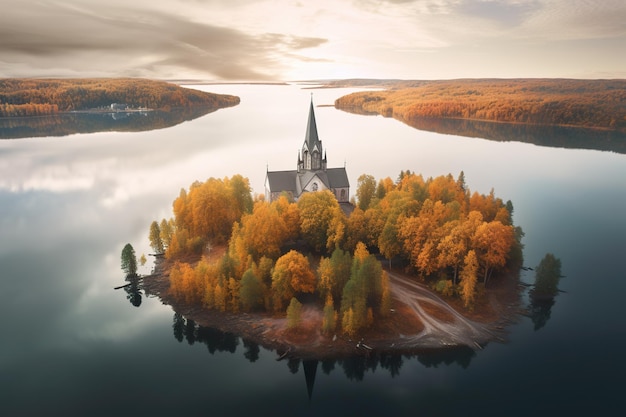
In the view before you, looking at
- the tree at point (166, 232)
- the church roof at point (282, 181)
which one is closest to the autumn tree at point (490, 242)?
the church roof at point (282, 181)

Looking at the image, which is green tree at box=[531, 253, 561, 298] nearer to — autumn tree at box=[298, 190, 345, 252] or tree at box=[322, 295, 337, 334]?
autumn tree at box=[298, 190, 345, 252]

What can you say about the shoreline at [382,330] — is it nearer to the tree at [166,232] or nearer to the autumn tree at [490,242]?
the autumn tree at [490,242]

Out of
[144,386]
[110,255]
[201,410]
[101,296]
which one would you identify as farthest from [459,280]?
[110,255]

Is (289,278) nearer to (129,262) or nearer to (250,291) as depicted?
(250,291)

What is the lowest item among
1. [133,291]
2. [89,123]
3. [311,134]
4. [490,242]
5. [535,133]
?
[133,291]

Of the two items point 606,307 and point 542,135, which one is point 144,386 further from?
A: point 542,135

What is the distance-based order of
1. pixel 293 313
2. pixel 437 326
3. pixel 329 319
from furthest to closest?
pixel 437 326
pixel 293 313
pixel 329 319

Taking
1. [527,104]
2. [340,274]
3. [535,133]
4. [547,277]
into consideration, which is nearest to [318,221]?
[340,274]
